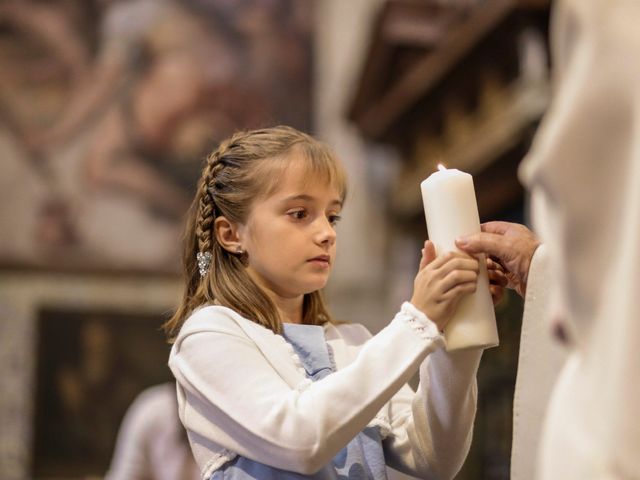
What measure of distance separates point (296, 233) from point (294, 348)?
261mm

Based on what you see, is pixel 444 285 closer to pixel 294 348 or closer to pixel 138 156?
pixel 294 348

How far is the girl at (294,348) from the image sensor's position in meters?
2.06

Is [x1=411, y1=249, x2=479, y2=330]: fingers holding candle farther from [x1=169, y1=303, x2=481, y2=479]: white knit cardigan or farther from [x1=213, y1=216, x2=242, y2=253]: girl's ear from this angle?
[x1=213, y1=216, x2=242, y2=253]: girl's ear

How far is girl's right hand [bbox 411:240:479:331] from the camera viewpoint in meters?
2.09

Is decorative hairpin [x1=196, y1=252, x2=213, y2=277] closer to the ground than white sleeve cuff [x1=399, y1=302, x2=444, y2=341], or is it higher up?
higher up

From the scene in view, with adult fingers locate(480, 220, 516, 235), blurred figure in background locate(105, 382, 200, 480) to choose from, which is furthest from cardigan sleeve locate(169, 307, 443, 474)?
blurred figure in background locate(105, 382, 200, 480)

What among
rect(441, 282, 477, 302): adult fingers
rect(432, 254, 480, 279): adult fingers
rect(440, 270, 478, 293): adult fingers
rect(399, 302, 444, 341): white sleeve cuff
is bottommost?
rect(399, 302, 444, 341): white sleeve cuff

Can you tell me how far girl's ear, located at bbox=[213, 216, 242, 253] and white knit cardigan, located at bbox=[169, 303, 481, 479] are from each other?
0.72 ft

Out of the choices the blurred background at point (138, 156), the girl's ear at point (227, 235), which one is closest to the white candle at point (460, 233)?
the girl's ear at point (227, 235)

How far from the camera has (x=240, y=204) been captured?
251cm

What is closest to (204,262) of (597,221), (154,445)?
(597,221)

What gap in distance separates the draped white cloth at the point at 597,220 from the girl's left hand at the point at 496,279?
804 mm

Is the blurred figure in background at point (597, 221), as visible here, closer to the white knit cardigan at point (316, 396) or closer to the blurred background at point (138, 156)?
the white knit cardigan at point (316, 396)

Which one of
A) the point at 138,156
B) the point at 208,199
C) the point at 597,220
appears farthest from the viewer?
the point at 138,156
